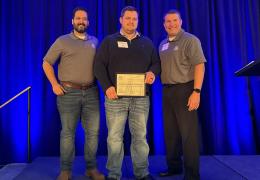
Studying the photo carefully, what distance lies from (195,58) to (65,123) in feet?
4.13

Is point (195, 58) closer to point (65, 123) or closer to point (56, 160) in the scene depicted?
point (65, 123)

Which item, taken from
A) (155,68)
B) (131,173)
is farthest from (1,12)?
(131,173)

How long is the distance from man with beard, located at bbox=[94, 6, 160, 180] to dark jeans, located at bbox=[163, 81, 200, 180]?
263mm

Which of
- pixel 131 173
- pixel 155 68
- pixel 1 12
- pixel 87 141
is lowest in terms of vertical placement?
pixel 131 173

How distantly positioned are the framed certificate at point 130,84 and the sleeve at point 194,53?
45cm

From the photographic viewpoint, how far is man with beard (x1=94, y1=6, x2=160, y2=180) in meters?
2.41

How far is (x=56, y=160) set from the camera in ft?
11.2

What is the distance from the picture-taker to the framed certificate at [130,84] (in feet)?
7.86

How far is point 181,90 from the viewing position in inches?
99.5

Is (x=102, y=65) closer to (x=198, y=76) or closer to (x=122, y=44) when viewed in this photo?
(x=122, y=44)

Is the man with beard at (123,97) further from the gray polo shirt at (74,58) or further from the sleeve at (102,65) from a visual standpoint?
the gray polo shirt at (74,58)

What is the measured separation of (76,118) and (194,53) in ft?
3.87

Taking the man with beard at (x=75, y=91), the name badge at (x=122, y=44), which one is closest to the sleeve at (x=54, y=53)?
the man with beard at (x=75, y=91)

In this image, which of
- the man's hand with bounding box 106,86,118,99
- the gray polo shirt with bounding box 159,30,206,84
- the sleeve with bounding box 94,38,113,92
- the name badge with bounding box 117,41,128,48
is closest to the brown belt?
the sleeve with bounding box 94,38,113,92
